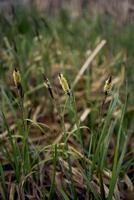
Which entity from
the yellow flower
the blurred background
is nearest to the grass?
the yellow flower

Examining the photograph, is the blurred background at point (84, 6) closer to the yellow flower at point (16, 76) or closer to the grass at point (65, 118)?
the grass at point (65, 118)

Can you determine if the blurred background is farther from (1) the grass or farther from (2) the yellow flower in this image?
(2) the yellow flower

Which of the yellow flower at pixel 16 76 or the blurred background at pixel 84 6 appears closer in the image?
the yellow flower at pixel 16 76

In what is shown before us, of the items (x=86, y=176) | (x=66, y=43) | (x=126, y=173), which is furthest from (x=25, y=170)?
(x=66, y=43)

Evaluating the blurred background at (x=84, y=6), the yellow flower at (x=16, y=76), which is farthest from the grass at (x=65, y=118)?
the blurred background at (x=84, y=6)

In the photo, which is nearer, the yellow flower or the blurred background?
the yellow flower

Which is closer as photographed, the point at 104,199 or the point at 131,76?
the point at 104,199

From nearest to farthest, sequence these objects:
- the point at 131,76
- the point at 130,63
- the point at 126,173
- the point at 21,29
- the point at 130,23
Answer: the point at 126,173 → the point at 131,76 → the point at 130,63 → the point at 21,29 → the point at 130,23

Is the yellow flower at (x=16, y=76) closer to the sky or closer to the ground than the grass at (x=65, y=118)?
closer to the sky

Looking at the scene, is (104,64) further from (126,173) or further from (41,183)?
(41,183)
